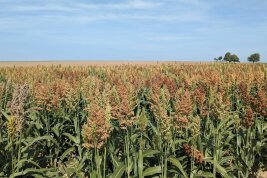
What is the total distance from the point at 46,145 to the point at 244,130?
3.77 meters

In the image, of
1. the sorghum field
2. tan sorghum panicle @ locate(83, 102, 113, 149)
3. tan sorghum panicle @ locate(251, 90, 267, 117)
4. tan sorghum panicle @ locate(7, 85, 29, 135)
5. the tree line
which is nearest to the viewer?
tan sorghum panicle @ locate(83, 102, 113, 149)

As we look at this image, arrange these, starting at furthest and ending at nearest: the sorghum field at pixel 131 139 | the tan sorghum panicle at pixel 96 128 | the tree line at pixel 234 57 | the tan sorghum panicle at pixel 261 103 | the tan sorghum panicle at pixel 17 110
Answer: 1. the tree line at pixel 234 57
2. the tan sorghum panicle at pixel 261 103
3. the sorghum field at pixel 131 139
4. the tan sorghum panicle at pixel 17 110
5. the tan sorghum panicle at pixel 96 128

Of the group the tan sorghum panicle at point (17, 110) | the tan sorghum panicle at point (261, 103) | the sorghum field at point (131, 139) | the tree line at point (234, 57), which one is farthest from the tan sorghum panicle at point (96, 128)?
the tree line at point (234, 57)

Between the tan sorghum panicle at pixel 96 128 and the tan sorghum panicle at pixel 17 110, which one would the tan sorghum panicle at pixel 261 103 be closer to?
the tan sorghum panicle at pixel 96 128

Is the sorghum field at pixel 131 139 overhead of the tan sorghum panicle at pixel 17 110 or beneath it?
beneath

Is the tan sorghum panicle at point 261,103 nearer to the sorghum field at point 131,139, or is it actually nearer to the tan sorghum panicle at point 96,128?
the sorghum field at point 131,139

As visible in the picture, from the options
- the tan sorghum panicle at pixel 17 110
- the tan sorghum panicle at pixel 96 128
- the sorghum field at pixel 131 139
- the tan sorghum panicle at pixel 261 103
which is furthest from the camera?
the tan sorghum panicle at pixel 261 103

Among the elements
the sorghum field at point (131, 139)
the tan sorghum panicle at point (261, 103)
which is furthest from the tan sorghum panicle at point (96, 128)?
the tan sorghum panicle at point (261, 103)

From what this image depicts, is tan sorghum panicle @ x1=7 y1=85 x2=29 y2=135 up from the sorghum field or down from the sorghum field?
up

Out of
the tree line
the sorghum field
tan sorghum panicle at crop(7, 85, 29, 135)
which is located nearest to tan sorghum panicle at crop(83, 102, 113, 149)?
the sorghum field

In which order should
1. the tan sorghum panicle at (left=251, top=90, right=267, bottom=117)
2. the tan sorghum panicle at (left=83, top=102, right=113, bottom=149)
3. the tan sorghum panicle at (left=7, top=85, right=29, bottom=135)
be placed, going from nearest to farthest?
the tan sorghum panicle at (left=83, top=102, right=113, bottom=149) < the tan sorghum panicle at (left=7, top=85, right=29, bottom=135) < the tan sorghum panicle at (left=251, top=90, right=267, bottom=117)

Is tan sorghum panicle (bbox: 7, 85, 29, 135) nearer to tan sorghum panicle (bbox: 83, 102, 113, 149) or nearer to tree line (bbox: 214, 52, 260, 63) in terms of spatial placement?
tan sorghum panicle (bbox: 83, 102, 113, 149)

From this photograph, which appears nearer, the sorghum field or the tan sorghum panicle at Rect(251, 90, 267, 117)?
the sorghum field

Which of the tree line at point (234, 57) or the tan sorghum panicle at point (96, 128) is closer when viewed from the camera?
the tan sorghum panicle at point (96, 128)
